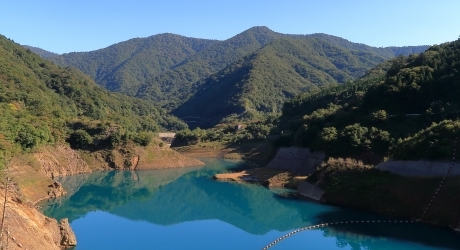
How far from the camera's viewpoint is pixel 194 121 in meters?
158

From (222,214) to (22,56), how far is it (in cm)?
8730

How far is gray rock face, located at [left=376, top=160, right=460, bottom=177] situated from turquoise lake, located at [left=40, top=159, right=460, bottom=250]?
5070 millimetres

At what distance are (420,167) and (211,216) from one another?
62.2ft

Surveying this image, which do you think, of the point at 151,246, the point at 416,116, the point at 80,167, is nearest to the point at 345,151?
the point at 416,116

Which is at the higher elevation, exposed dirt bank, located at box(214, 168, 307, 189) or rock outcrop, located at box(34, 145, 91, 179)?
rock outcrop, located at box(34, 145, 91, 179)

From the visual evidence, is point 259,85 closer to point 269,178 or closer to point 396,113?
point 269,178

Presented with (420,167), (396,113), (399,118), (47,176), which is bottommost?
(47,176)

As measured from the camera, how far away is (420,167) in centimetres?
3400

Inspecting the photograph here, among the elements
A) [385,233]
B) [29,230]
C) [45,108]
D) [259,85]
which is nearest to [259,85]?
[259,85]

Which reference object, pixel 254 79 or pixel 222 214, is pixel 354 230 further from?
pixel 254 79

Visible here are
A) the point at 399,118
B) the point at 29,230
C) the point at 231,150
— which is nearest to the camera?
the point at 29,230

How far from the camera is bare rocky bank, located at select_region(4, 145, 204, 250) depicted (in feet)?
67.1

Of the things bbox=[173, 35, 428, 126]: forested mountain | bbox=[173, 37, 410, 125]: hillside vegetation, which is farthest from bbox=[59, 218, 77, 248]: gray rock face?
bbox=[173, 37, 410, 125]: hillside vegetation

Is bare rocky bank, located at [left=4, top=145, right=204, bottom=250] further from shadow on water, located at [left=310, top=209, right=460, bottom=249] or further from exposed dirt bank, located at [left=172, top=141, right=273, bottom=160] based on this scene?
shadow on water, located at [left=310, top=209, right=460, bottom=249]
